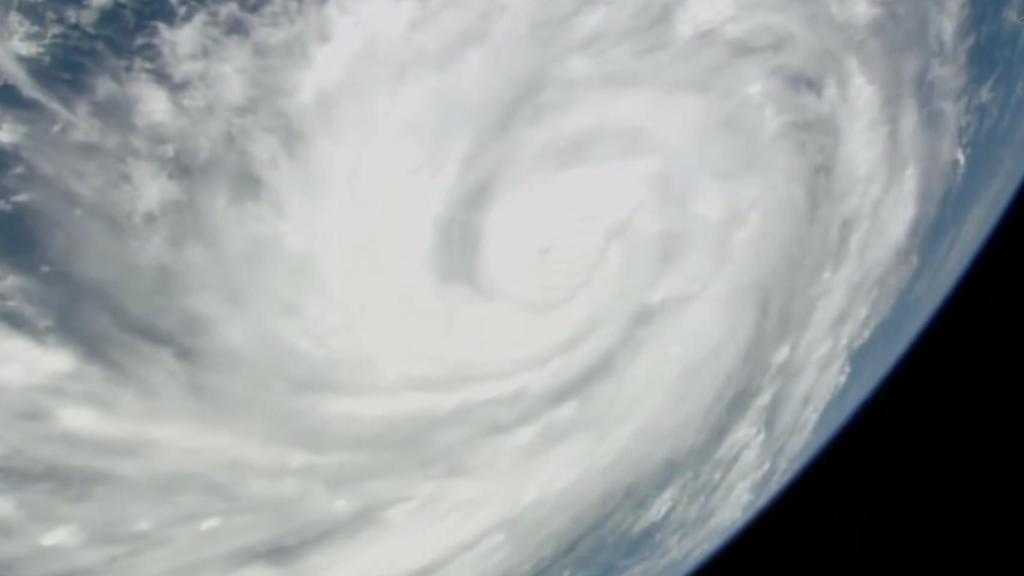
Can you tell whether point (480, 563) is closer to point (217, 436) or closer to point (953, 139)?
point (217, 436)

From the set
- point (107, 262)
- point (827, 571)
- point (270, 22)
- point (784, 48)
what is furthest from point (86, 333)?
point (784, 48)

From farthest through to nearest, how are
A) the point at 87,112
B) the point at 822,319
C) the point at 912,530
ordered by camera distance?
the point at 822,319 < the point at 87,112 < the point at 912,530

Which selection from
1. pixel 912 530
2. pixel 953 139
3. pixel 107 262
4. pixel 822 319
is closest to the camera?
pixel 912 530

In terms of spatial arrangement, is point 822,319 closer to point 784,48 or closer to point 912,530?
point 784,48

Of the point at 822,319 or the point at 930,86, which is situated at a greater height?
the point at 930,86

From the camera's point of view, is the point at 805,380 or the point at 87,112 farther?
the point at 805,380

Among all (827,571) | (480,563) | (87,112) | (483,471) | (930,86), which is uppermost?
(87,112)
